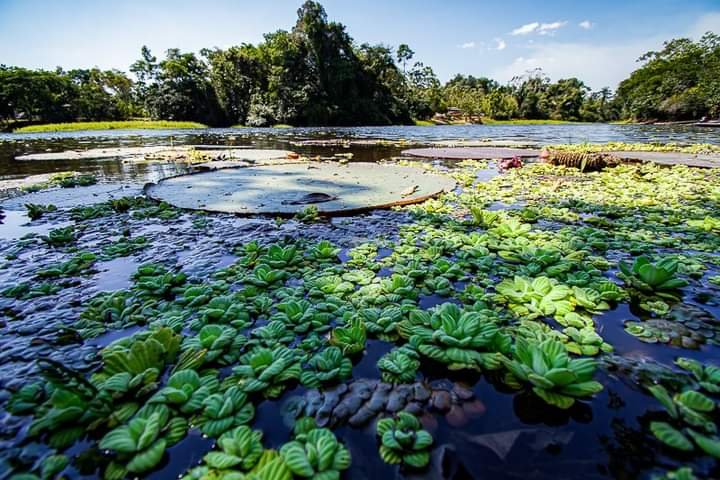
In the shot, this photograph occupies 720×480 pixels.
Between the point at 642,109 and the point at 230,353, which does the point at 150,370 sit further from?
the point at 642,109

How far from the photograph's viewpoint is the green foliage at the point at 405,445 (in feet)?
3.14

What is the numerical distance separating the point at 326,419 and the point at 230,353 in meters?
0.56

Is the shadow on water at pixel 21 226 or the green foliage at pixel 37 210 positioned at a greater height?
the green foliage at pixel 37 210

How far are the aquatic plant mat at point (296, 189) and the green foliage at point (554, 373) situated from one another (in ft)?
8.24

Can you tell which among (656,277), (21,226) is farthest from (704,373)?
(21,226)

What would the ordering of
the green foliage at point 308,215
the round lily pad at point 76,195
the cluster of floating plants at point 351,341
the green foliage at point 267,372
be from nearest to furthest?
1. the cluster of floating plants at point 351,341
2. the green foliage at point 267,372
3. the green foliage at point 308,215
4. the round lily pad at point 76,195

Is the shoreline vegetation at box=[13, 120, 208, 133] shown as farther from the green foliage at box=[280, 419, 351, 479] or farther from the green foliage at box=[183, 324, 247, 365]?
the green foliage at box=[280, 419, 351, 479]

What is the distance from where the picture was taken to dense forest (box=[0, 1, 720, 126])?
36344 mm

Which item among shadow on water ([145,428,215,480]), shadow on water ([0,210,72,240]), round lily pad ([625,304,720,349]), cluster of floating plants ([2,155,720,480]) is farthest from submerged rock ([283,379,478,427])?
shadow on water ([0,210,72,240])

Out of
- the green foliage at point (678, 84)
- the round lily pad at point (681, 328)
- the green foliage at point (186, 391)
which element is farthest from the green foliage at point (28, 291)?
the green foliage at point (678, 84)

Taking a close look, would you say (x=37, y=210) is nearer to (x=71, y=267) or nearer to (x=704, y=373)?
(x=71, y=267)

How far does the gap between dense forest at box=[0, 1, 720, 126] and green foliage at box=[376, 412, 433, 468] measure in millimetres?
38859

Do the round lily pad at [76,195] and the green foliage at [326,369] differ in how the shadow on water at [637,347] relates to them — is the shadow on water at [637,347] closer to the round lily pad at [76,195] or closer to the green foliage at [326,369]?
the green foliage at [326,369]

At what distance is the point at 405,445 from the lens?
0.98m
